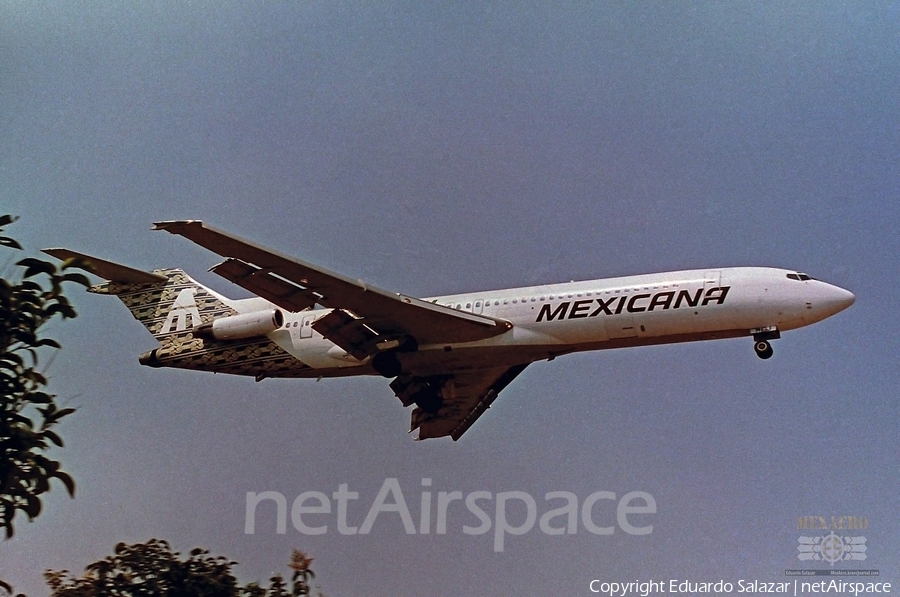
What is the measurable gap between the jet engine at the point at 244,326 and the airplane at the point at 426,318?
0.04m

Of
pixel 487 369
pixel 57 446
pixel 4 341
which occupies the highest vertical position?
pixel 487 369

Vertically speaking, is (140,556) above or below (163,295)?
below

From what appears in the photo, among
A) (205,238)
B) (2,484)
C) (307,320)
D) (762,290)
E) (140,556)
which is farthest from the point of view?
(307,320)

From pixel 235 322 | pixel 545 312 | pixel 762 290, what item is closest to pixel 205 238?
pixel 235 322

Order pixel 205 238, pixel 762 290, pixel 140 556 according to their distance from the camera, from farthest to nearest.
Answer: pixel 762 290 < pixel 205 238 < pixel 140 556

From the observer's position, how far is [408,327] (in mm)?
28703

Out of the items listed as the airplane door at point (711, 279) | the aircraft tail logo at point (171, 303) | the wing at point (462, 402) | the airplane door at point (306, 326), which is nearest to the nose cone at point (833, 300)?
the airplane door at point (711, 279)

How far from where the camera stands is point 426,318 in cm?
2814

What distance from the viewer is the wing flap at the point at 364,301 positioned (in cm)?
2617

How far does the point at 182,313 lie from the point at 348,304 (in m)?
8.00

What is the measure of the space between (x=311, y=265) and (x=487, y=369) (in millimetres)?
7927

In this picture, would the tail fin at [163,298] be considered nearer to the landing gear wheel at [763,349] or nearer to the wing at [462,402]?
the wing at [462,402]

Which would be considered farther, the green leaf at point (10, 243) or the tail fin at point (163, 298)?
the tail fin at point (163, 298)

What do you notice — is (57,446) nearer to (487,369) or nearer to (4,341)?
(4,341)
